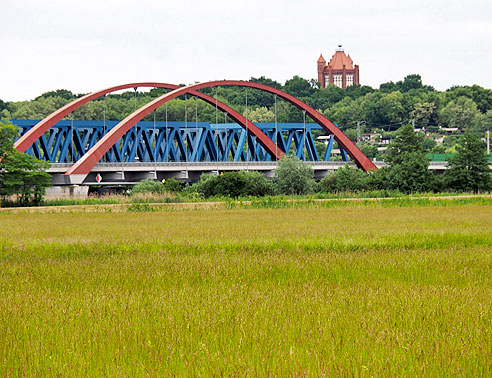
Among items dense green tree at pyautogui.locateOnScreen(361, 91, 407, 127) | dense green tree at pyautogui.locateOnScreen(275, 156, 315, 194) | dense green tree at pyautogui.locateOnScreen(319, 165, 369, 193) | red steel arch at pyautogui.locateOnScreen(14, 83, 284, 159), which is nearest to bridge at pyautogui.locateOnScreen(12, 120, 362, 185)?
red steel arch at pyautogui.locateOnScreen(14, 83, 284, 159)

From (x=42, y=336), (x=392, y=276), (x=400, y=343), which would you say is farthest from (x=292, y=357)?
(x=392, y=276)

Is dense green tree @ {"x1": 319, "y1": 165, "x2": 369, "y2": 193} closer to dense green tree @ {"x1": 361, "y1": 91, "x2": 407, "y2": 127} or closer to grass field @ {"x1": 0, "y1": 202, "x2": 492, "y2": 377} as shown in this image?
grass field @ {"x1": 0, "y1": 202, "x2": 492, "y2": 377}

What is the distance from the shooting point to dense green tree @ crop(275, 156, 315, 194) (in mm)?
58531

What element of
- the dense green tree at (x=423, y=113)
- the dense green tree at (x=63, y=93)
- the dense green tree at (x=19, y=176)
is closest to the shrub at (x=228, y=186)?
the dense green tree at (x=19, y=176)

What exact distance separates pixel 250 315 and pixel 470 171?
6350cm

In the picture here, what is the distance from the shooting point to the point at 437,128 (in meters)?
196

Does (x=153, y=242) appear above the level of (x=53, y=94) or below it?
below

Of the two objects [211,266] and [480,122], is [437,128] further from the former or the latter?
[211,266]

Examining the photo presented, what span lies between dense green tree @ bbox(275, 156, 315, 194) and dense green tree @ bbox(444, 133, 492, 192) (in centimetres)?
1623

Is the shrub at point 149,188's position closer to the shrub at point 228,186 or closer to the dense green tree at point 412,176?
the shrub at point 228,186

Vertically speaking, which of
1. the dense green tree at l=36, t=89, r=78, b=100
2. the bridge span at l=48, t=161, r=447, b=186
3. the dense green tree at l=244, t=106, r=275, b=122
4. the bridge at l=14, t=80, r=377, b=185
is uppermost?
the dense green tree at l=36, t=89, r=78, b=100

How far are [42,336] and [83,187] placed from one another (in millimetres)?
62017

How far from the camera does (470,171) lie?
2616 inches

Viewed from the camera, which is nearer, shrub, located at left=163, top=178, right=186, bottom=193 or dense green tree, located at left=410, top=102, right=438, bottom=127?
shrub, located at left=163, top=178, right=186, bottom=193
